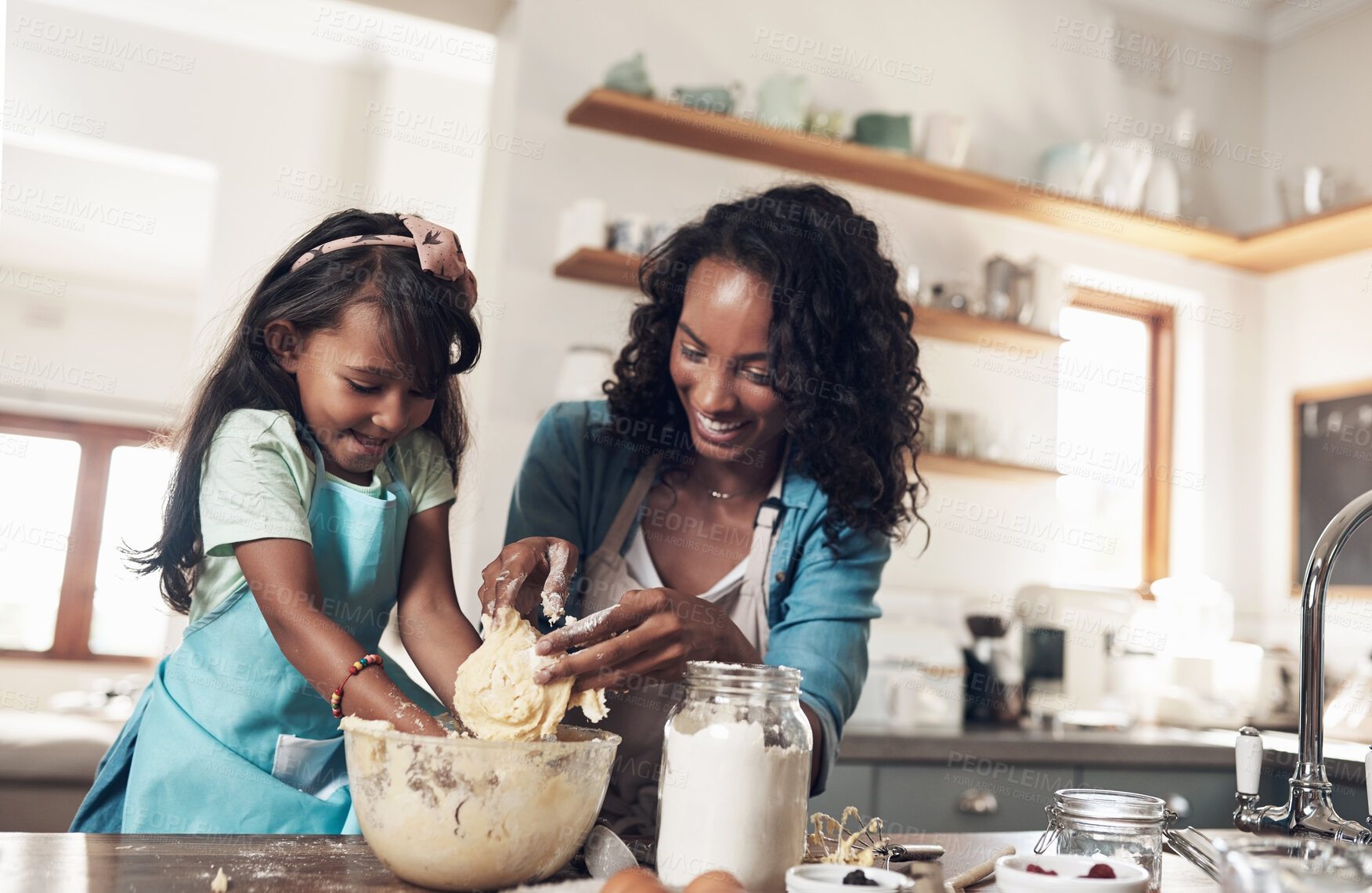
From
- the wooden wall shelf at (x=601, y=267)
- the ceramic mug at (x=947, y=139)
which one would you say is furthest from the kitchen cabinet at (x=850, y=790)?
the ceramic mug at (x=947, y=139)

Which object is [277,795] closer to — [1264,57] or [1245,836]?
[1245,836]

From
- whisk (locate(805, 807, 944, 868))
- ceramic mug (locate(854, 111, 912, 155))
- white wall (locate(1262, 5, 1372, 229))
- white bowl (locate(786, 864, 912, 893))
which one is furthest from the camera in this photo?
white wall (locate(1262, 5, 1372, 229))

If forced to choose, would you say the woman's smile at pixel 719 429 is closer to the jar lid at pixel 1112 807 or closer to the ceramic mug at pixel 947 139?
the jar lid at pixel 1112 807

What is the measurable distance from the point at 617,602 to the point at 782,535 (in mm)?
262

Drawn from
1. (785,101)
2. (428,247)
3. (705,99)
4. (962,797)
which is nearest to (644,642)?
(428,247)

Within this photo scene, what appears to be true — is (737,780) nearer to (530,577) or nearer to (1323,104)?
(530,577)

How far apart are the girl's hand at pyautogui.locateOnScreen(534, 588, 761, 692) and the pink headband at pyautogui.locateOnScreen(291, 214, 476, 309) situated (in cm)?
43

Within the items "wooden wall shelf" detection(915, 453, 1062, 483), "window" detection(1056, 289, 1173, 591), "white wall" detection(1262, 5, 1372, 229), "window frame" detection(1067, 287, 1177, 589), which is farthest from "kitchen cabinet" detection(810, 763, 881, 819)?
"white wall" detection(1262, 5, 1372, 229)

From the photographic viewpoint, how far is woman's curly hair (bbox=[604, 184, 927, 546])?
1.45m

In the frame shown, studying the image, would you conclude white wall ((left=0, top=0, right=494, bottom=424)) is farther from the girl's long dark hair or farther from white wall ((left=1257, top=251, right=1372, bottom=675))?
white wall ((left=1257, top=251, right=1372, bottom=675))

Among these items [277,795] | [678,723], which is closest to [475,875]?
[678,723]

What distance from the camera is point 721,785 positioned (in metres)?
0.91

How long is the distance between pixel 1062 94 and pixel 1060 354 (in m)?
0.98

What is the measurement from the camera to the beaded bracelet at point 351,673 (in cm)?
103
